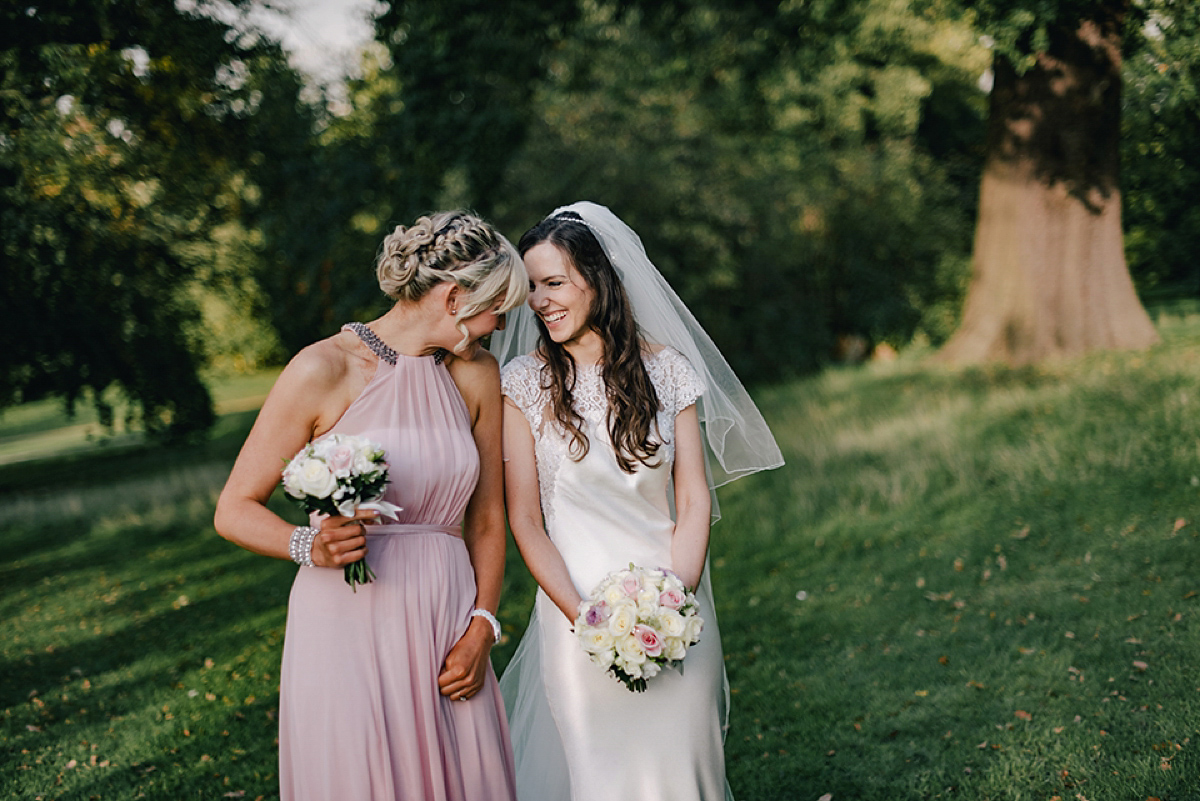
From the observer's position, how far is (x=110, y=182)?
1154 centimetres

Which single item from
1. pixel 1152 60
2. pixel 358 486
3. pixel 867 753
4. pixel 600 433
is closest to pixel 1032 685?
pixel 867 753

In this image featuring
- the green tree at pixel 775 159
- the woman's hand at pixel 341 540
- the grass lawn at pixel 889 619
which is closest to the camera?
the woman's hand at pixel 341 540

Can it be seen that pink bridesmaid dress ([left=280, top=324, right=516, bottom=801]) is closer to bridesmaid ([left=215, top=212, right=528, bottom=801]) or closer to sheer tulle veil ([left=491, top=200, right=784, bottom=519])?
bridesmaid ([left=215, top=212, right=528, bottom=801])

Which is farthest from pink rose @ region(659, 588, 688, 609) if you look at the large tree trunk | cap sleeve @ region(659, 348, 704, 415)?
the large tree trunk

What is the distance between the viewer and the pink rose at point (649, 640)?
9.34 ft

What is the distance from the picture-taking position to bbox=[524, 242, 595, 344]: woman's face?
11.0ft

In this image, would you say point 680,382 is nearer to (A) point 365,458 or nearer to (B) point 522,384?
(B) point 522,384

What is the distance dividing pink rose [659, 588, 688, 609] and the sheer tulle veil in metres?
0.84

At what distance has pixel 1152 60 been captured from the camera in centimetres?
1032

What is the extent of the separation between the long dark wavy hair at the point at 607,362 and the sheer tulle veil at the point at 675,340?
0.36 feet

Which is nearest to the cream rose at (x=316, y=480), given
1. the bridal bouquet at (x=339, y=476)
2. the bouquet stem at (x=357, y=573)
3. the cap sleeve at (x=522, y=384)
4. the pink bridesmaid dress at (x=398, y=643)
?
the bridal bouquet at (x=339, y=476)

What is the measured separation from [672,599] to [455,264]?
1207 mm

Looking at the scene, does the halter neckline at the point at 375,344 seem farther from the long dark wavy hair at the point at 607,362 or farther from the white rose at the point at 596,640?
the white rose at the point at 596,640

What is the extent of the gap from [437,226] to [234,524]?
1.06 meters
